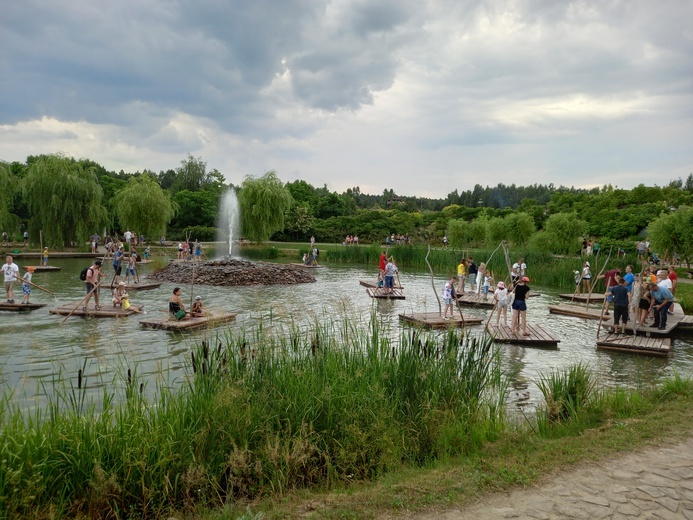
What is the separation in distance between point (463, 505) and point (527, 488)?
84 cm

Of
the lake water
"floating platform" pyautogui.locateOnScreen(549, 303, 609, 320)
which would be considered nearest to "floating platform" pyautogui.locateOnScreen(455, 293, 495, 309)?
the lake water

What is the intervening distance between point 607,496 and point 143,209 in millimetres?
44110

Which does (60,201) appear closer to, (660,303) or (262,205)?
(262,205)

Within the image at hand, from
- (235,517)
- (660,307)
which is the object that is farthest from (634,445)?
(660,307)

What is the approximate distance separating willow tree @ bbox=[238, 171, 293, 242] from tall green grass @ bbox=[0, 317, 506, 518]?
130ft

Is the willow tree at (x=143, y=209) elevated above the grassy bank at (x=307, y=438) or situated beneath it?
elevated above

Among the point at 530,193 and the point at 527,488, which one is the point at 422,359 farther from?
the point at 530,193

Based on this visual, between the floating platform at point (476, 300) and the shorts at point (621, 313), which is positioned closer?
the shorts at point (621, 313)

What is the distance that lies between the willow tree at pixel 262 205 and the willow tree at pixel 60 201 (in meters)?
12.4

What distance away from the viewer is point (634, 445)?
644 cm

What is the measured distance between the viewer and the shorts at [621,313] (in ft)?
47.4

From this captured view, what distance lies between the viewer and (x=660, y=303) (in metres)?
15.2

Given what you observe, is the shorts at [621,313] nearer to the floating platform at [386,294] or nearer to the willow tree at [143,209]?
the floating platform at [386,294]

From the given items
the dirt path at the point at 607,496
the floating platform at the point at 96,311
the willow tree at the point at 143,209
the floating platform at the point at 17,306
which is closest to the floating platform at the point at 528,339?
the dirt path at the point at 607,496
